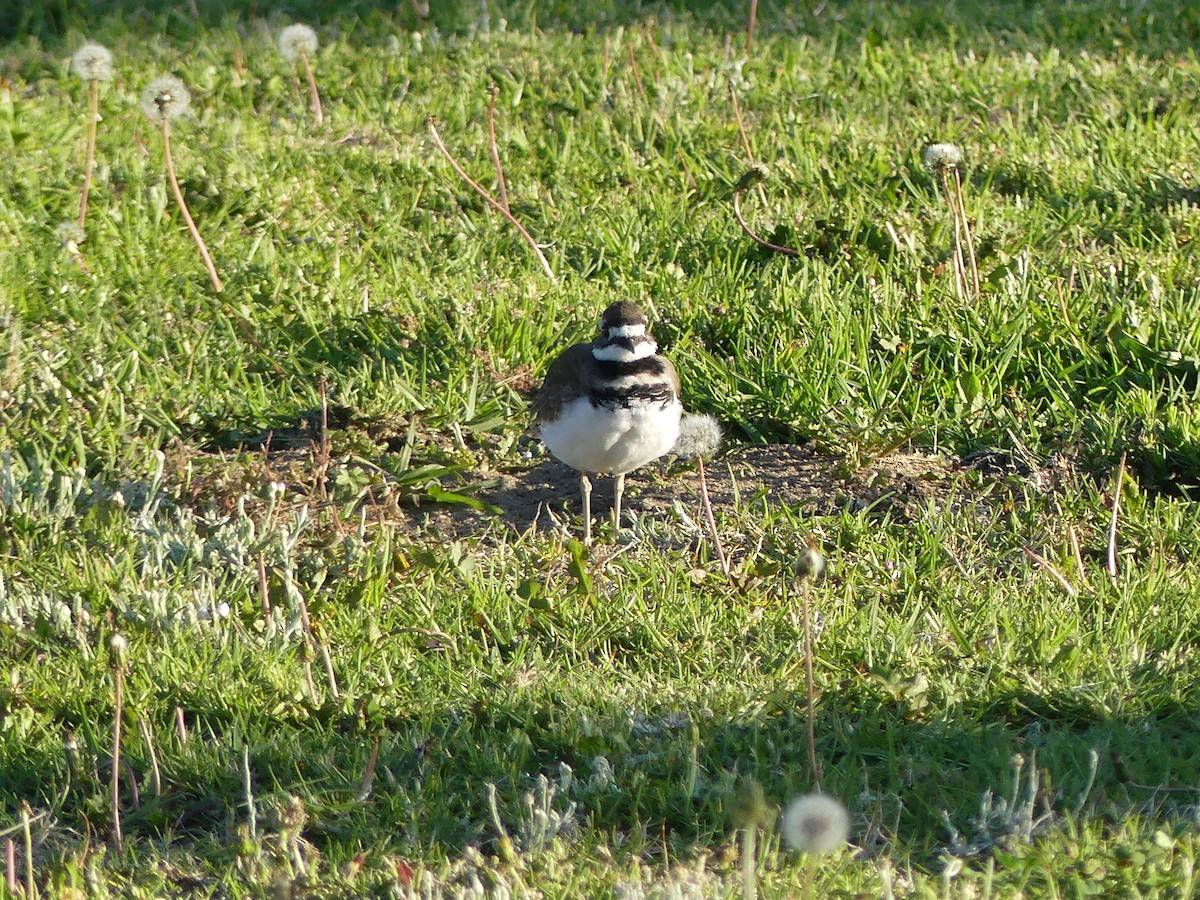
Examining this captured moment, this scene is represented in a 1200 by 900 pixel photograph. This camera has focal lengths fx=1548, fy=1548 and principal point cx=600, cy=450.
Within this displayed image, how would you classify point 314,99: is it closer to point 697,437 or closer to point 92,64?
point 92,64

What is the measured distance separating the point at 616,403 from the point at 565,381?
0.30 metres

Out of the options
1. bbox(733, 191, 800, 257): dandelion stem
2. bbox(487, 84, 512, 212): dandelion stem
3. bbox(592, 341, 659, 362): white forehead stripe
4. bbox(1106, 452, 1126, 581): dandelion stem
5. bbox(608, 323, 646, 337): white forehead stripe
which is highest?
bbox(487, 84, 512, 212): dandelion stem

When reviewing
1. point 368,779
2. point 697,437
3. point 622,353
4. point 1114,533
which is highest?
point 622,353

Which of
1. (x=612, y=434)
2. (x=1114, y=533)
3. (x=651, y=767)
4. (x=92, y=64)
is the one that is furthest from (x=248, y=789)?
(x=92, y=64)

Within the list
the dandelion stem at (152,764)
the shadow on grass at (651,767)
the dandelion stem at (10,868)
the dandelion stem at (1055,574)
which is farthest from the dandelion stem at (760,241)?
the dandelion stem at (10,868)

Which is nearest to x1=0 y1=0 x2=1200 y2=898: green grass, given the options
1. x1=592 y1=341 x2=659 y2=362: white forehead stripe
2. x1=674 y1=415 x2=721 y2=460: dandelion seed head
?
x1=674 y1=415 x2=721 y2=460: dandelion seed head

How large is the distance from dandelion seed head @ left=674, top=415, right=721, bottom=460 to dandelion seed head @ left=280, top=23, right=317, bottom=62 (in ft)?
13.0

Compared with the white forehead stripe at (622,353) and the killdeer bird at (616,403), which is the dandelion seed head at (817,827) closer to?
the killdeer bird at (616,403)

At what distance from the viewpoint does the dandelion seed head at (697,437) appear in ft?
16.1

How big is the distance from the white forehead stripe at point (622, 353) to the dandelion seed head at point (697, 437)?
0.99ft

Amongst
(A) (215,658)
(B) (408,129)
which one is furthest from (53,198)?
(A) (215,658)

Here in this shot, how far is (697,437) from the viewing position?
493 centimetres

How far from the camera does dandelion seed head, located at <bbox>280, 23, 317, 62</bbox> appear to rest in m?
7.93

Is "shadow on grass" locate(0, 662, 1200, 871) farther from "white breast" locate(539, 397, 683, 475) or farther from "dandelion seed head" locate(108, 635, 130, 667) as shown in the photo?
"white breast" locate(539, 397, 683, 475)
